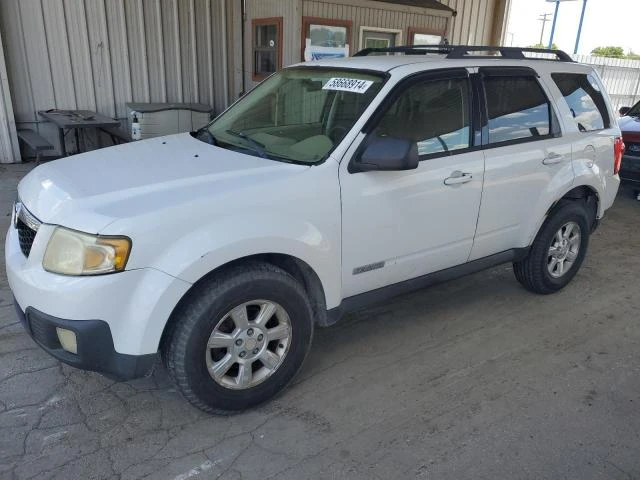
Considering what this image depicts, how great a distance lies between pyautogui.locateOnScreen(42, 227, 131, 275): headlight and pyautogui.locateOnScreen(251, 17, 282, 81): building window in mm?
Answer: 6723

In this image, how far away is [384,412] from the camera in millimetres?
3012

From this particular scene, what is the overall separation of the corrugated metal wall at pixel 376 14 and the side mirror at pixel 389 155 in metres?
6.01

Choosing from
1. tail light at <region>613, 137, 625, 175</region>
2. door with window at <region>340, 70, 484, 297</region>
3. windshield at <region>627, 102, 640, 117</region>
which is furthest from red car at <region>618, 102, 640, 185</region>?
door with window at <region>340, 70, 484, 297</region>

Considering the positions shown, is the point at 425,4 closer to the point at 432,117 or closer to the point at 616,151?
the point at 616,151

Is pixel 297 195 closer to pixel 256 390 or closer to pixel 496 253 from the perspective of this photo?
pixel 256 390

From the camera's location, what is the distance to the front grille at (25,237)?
2.75 meters

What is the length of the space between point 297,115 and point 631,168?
244 inches

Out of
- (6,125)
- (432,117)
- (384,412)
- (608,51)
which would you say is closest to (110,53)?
(6,125)

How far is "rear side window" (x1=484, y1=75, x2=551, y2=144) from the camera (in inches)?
145

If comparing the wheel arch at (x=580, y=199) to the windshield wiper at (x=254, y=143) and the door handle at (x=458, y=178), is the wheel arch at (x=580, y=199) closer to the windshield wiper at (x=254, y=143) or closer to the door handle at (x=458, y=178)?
the door handle at (x=458, y=178)

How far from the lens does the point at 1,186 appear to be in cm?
693

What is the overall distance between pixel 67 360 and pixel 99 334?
27cm

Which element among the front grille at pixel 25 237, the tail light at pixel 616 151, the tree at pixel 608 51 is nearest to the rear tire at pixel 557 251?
the tail light at pixel 616 151

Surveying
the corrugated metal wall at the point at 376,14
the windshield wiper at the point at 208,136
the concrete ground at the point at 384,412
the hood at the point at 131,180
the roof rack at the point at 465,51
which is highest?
the corrugated metal wall at the point at 376,14
